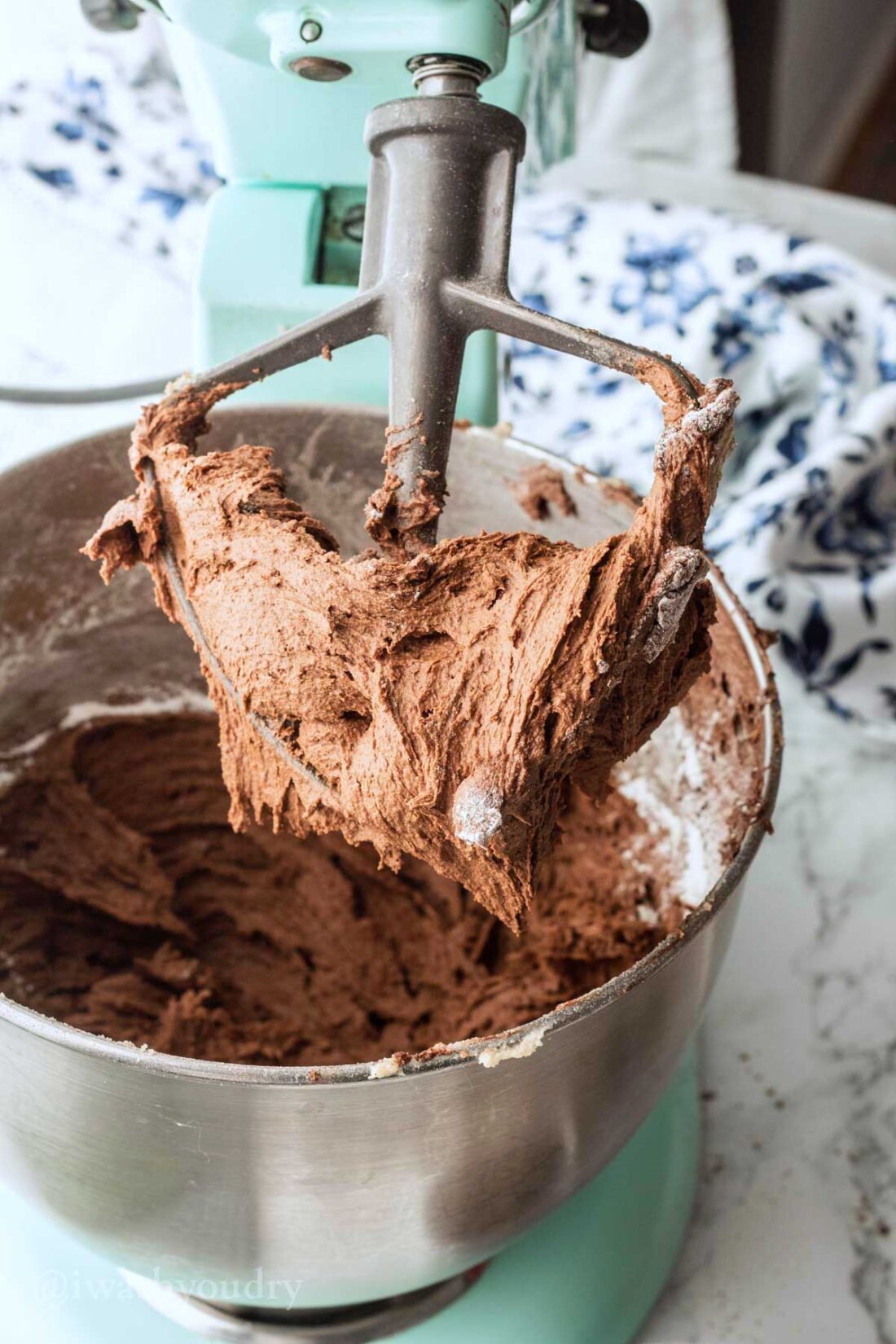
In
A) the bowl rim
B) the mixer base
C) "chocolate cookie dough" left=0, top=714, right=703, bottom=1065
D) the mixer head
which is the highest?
the mixer head

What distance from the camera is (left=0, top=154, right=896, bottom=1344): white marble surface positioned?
65 cm

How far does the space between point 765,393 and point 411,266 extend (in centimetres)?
68

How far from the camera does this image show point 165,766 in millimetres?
829

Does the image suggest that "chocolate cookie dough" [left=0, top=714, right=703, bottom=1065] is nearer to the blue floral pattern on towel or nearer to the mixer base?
the mixer base

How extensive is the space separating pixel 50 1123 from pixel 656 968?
23 cm

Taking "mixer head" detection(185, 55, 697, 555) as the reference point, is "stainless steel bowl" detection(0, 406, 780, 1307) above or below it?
below

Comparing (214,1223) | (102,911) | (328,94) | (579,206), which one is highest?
(328,94)

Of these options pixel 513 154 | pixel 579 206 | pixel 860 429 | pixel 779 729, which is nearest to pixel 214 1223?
pixel 779 729

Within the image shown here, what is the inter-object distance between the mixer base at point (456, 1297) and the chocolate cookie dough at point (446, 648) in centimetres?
24

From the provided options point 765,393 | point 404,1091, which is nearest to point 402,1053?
point 404,1091

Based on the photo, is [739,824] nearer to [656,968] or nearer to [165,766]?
[656,968]

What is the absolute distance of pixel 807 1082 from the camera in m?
0.75

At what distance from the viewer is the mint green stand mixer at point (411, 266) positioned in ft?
1.55

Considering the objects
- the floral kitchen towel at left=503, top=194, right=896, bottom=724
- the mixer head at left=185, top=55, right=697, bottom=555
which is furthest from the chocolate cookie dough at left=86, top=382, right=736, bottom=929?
the floral kitchen towel at left=503, top=194, right=896, bottom=724
